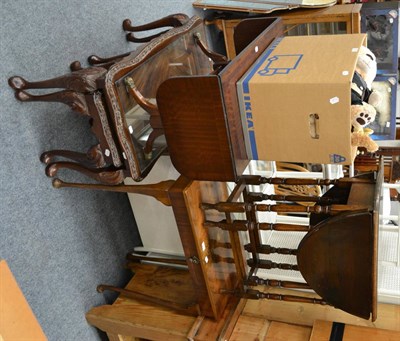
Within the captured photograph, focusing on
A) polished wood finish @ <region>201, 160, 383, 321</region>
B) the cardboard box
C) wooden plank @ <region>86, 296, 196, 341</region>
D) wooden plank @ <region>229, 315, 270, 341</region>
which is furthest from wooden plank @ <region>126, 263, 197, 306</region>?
the cardboard box

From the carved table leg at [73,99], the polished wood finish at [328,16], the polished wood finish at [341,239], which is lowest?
the polished wood finish at [341,239]

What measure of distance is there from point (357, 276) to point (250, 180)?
0.37 meters

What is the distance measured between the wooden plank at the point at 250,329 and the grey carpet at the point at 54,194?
0.52 m

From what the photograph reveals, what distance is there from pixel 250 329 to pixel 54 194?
→ 0.71m

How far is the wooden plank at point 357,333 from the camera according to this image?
1194 millimetres

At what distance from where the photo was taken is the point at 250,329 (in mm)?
1314

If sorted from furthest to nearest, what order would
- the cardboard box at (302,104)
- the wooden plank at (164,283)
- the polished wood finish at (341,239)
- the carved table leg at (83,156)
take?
the wooden plank at (164,283)
the carved table leg at (83,156)
the polished wood finish at (341,239)
the cardboard box at (302,104)

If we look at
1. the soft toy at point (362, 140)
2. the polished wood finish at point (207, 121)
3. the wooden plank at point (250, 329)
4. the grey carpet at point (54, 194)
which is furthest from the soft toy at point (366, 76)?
the grey carpet at point (54, 194)

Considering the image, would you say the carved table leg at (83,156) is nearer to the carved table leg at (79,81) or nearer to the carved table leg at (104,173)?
the carved table leg at (104,173)

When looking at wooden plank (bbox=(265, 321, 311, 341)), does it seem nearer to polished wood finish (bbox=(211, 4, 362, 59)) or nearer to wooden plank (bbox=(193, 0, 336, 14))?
polished wood finish (bbox=(211, 4, 362, 59))

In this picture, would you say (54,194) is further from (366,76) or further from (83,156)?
(366,76)

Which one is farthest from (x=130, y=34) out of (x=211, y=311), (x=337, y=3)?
(x=337, y=3)

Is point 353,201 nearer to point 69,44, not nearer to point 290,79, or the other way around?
point 290,79

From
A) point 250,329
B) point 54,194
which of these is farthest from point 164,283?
point 54,194
